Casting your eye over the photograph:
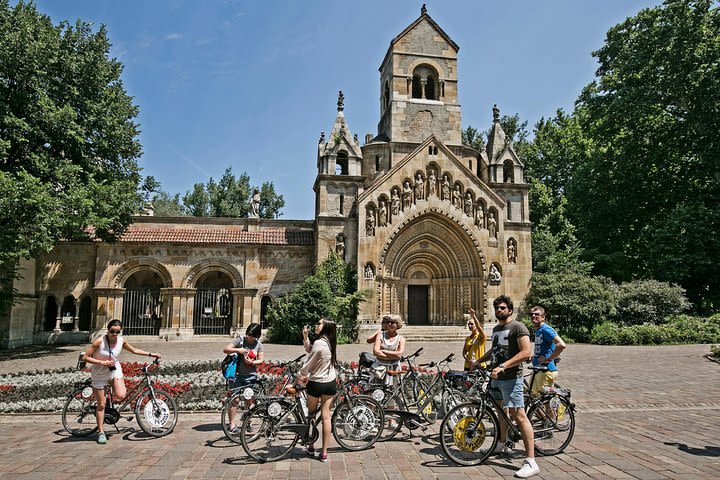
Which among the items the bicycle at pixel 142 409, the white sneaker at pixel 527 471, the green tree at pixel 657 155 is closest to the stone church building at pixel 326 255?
the green tree at pixel 657 155

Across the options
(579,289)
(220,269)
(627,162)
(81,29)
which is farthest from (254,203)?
(627,162)

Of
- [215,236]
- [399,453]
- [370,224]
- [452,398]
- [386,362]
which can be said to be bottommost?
[399,453]

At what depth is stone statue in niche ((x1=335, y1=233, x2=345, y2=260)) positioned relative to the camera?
1038 inches

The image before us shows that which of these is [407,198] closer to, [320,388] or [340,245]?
[340,245]

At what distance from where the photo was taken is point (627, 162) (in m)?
32.2

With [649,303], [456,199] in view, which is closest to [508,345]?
[456,199]

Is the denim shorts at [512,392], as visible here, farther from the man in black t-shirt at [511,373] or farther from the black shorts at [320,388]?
the black shorts at [320,388]

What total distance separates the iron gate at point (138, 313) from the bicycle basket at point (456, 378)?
2256cm

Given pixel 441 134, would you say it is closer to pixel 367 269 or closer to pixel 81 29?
pixel 367 269

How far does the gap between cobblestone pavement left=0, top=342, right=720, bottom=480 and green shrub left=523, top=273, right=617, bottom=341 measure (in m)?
14.6

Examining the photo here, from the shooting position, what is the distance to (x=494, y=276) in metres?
27.3

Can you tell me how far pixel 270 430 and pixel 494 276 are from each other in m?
22.5

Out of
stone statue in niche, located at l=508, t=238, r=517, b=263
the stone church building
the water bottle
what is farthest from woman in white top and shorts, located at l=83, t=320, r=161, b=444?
stone statue in niche, located at l=508, t=238, r=517, b=263

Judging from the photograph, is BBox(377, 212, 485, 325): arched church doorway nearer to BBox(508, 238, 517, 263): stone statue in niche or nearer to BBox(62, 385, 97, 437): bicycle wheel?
BBox(508, 238, 517, 263): stone statue in niche
